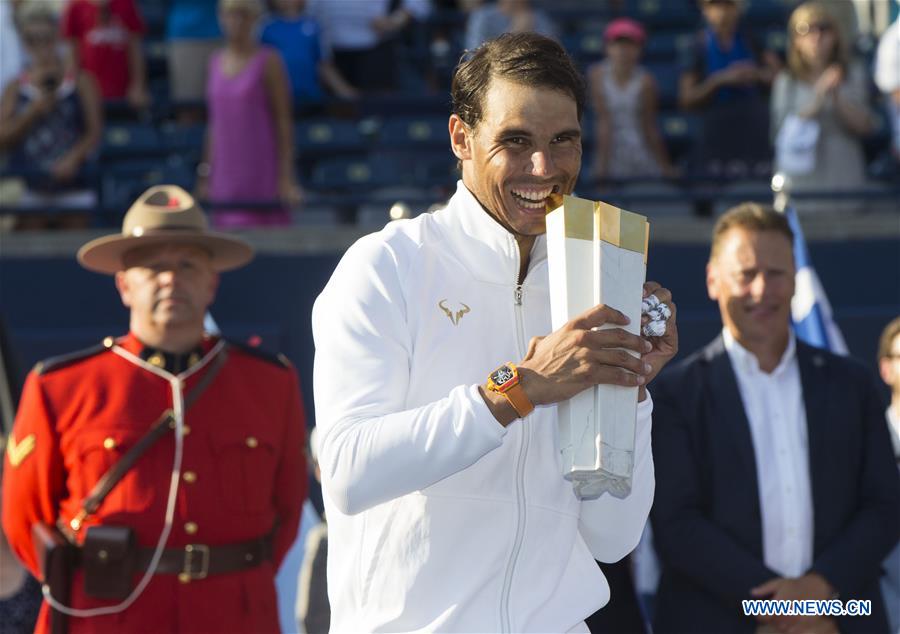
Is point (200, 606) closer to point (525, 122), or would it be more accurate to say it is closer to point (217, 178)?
point (525, 122)

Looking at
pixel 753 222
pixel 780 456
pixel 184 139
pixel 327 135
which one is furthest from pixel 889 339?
pixel 184 139

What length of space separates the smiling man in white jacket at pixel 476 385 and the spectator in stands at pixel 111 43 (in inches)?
267

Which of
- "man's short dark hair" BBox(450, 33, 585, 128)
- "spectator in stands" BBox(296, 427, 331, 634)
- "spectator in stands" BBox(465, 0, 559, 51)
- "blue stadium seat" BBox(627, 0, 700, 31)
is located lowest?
"spectator in stands" BBox(296, 427, 331, 634)

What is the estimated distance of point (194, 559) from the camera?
15.4ft

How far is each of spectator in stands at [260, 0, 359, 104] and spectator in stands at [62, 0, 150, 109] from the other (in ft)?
2.78

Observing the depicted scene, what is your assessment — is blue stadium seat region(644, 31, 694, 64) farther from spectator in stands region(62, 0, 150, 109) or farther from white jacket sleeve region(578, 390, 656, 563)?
white jacket sleeve region(578, 390, 656, 563)

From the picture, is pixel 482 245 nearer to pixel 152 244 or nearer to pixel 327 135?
pixel 152 244

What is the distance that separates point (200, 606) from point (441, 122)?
5.51 m

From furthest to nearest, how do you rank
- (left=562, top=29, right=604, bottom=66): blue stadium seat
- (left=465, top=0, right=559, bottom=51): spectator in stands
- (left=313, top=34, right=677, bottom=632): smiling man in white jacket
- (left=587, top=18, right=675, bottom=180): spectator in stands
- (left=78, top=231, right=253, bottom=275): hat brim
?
(left=562, top=29, right=604, bottom=66): blue stadium seat → (left=465, top=0, right=559, bottom=51): spectator in stands → (left=587, top=18, right=675, bottom=180): spectator in stands → (left=78, top=231, right=253, bottom=275): hat brim → (left=313, top=34, right=677, bottom=632): smiling man in white jacket

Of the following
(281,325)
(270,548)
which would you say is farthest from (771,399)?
(281,325)

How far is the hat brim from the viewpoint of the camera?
5227 millimetres

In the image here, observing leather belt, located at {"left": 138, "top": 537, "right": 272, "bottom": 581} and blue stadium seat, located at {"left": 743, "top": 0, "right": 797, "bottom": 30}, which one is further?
blue stadium seat, located at {"left": 743, "top": 0, "right": 797, "bottom": 30}

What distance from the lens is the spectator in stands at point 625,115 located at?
882cm

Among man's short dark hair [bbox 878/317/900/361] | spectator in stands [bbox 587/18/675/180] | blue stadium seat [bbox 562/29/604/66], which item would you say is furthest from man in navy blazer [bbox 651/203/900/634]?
blue stadium seat [bbox 562/29/604/66]
